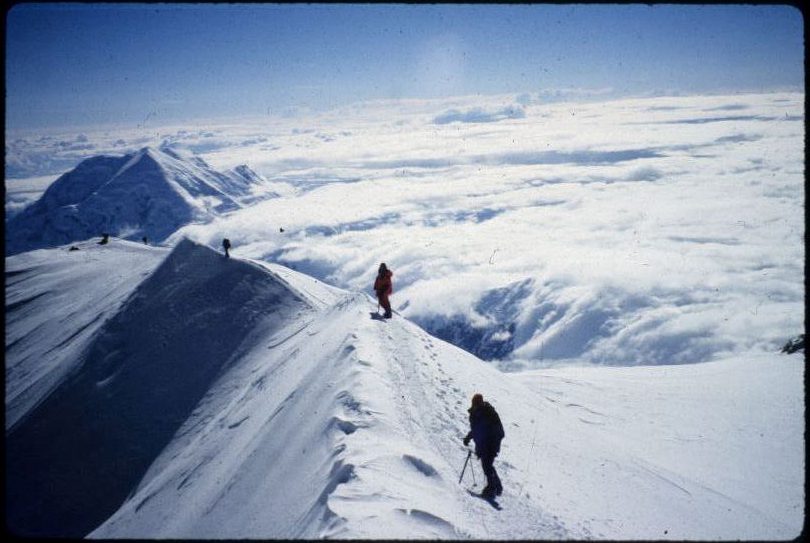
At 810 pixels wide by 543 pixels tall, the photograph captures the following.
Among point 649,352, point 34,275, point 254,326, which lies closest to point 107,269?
point 34,275

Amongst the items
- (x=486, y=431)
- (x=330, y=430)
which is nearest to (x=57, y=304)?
(x=330, y=430)

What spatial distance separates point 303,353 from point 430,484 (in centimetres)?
1069

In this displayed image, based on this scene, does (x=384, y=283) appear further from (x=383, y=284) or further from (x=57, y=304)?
(x=57, y=304)

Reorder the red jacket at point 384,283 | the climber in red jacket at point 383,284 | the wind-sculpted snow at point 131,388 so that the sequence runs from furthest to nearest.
A: the red jacket at point 384,283 → the climber in red jacket at point 383,284 → the wind-sculpted snow at point 131,388

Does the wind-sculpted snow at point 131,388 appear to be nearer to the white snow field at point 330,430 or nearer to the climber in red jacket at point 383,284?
the white snow field at point 330,430

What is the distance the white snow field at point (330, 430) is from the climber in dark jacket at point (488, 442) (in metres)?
0.51

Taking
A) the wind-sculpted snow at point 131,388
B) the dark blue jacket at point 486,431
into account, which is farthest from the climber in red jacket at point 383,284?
the dark blue jacket at point 486,431

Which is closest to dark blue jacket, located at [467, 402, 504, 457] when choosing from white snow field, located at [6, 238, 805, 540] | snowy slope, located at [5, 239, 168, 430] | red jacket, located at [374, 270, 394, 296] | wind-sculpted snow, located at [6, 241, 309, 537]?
white snow field, located at [6, 238, 805, 540]

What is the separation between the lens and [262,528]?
32.5ft

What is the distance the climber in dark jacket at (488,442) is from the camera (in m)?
10.3

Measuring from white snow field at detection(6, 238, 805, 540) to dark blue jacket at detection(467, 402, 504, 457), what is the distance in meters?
1.11

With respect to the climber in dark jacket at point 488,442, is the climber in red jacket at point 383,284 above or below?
above

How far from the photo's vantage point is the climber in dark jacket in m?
10.3

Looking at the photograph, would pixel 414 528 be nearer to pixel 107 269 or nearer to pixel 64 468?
pixel 64 468
